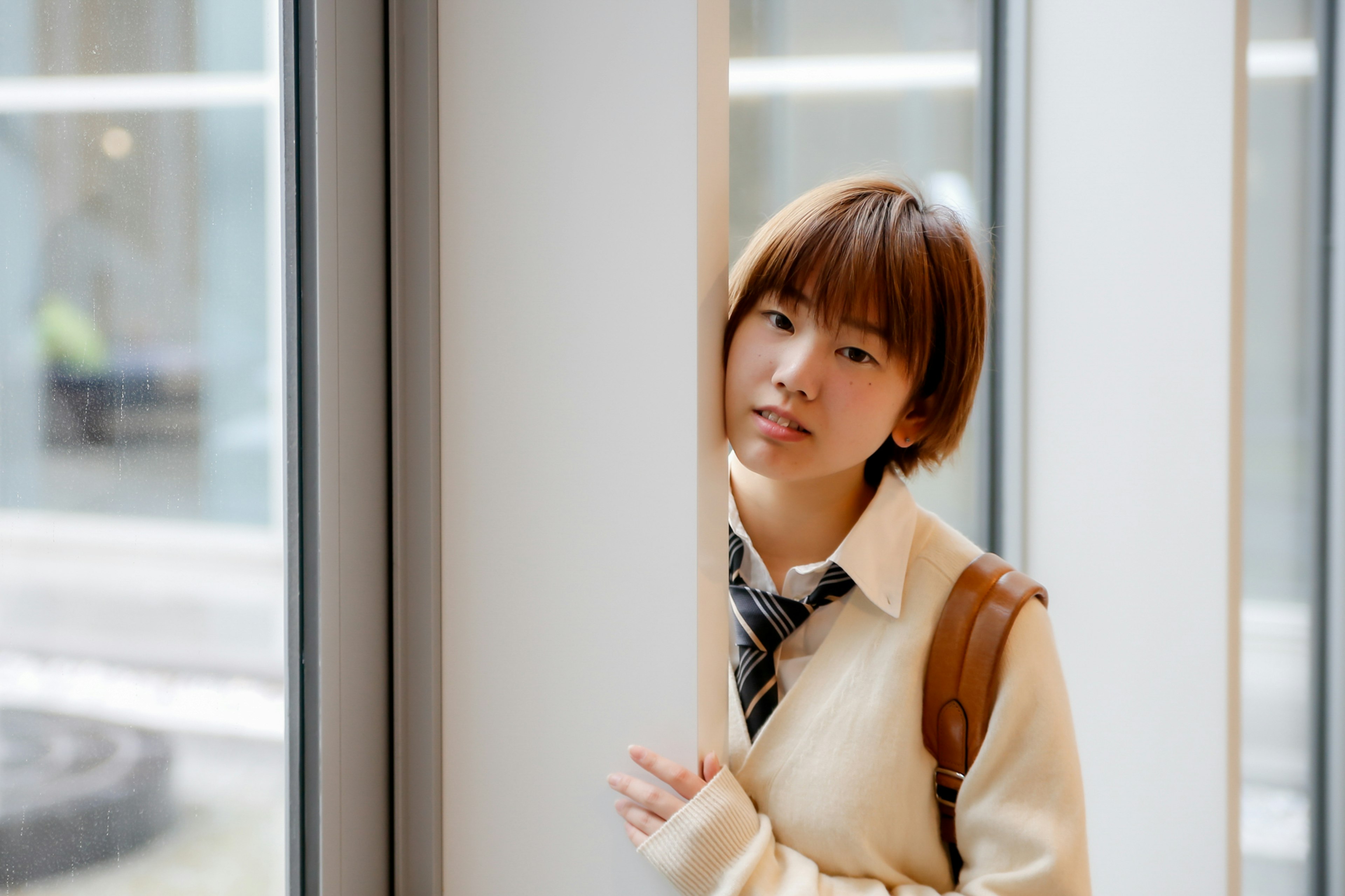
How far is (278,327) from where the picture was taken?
699 mm

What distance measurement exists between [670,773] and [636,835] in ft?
0.21

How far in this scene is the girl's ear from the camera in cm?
98

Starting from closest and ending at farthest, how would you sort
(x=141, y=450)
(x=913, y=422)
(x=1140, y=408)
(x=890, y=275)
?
1. (x=141, y=450)
2. (x=890, y=275)
3. (x=913, y=422)
4. (x=1140, y=408)

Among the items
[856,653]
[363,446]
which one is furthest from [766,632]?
[363,446]

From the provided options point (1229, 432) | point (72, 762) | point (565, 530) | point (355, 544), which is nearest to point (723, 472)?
point (565, 530)

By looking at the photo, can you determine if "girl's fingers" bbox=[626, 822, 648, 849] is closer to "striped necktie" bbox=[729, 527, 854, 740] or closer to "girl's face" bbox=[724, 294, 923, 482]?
"striped necktie" bbox=[729, 527, 854, 740]

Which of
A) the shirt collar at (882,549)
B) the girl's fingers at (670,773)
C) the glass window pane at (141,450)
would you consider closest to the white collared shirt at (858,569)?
the shirt collar at (882,549)

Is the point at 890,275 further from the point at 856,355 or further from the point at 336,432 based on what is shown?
the point at 336,432

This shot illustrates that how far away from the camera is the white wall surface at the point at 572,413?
2.44ft

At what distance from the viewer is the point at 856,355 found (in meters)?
0.86

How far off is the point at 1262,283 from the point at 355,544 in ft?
6.43

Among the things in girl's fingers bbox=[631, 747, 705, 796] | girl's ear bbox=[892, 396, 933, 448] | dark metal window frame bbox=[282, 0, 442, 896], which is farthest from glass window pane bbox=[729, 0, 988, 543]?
girl's fingers bbox=[631, 747, 705, 796]

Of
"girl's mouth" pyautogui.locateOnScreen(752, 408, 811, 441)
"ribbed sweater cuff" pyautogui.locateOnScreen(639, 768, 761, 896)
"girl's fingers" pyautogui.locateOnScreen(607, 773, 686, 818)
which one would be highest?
"girl's mouth" pyautogui.locateOnScreen(752, 408, 811, 441)

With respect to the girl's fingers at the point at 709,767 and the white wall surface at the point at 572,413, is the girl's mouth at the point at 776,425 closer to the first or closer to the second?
the white wall surface at the point at 572,413
